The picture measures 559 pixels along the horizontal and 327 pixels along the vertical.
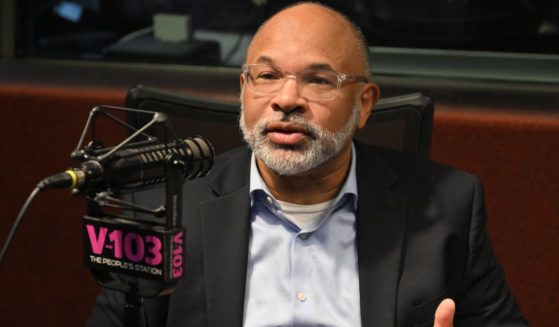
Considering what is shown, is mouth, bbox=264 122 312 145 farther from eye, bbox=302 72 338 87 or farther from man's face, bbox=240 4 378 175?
eye, bbox=302 72 338 87

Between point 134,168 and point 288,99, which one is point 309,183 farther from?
point 134,168

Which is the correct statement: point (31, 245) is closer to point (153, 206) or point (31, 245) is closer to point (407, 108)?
point (153, 206)

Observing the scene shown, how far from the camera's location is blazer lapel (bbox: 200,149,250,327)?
1.72 m

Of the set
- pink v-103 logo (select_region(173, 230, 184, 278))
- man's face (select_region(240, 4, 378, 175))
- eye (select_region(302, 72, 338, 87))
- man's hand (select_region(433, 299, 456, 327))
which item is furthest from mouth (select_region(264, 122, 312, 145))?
pink v-103 logo (select_region(173, 230, 184, 278))

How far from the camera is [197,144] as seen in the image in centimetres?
131

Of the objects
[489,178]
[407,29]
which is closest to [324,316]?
[489,178]

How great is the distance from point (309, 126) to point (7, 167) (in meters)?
1.42

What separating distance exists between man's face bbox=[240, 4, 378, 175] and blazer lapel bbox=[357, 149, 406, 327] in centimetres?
10

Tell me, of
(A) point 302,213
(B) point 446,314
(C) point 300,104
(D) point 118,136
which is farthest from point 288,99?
(D) point 118,136

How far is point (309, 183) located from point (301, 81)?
208 millimetres

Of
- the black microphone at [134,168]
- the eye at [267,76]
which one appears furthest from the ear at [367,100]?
the black microphone at [134,168]

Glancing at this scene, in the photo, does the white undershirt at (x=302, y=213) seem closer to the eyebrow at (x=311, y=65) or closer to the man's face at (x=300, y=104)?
the man's face at (x=300, y=104)

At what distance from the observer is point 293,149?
5.65 ft

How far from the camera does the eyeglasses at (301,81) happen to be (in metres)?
1.77
